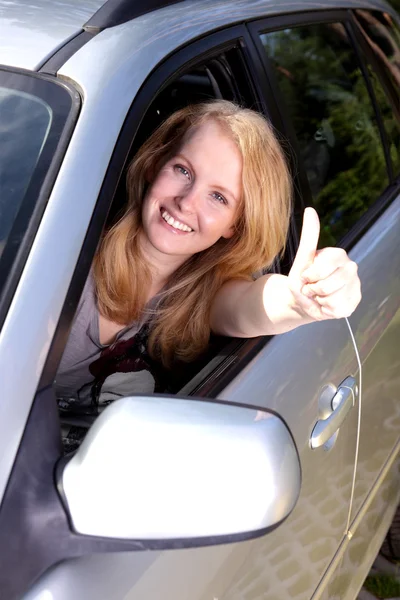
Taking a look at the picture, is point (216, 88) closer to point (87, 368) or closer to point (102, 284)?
point (102, 284)

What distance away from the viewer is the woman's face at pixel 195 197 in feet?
6.09

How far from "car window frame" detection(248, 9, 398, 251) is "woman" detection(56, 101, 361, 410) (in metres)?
0.13

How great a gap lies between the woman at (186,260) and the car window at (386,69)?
0.96 m

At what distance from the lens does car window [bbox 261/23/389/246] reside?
223 cm

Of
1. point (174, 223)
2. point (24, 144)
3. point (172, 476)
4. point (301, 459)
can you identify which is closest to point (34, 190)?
point (24, 144)

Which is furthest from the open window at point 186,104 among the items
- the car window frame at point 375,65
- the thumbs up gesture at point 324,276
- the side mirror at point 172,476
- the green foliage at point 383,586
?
the green foliage at point 383,586

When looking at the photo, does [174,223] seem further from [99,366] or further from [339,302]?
[339,302]

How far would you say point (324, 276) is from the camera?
4.90 ft

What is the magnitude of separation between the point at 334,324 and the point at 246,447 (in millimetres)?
864

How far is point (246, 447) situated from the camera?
3.72 feet

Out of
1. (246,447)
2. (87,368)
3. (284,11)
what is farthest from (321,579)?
(284,11)

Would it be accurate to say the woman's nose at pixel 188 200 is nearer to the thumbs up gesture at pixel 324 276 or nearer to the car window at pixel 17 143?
the thumbs up gesture at pixel 324 276

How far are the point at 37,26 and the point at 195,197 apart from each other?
1.70 ft

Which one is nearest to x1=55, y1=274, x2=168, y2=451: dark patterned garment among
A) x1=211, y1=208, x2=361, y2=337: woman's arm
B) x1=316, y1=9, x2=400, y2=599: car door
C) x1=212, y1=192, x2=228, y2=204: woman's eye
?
x1=211, y1=208, x2=361, y2=337: woman's arm
